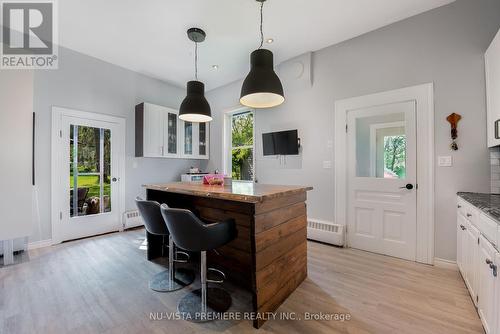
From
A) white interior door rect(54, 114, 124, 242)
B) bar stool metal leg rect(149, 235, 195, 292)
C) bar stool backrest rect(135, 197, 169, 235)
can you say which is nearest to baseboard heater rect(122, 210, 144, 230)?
white interior door rect(54, 114, 124, 242)

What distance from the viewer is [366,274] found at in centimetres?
244

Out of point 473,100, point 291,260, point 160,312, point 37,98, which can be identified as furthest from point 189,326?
point 37,98

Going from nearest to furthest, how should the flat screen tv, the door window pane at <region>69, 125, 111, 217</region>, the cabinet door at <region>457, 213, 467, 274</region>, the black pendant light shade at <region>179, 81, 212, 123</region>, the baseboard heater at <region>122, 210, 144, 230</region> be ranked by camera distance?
the cabinet door at <region>457, 213, 467, 274</region> < the black pendant light shade at <region>179, 81, 212, 123</region> < the door window pane at <region>69, 125, 111, 217</region> < the flat screen tv < the baseboard heater at <region>122, 210, 144, 230</region>

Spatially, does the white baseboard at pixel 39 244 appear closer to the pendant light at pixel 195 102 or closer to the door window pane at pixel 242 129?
the pendant light at pixel 195 102

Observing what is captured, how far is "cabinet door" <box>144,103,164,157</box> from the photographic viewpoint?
4.19 meters

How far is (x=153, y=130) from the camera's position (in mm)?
4289

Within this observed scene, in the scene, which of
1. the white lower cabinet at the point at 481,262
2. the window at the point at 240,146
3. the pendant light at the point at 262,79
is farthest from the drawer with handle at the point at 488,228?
the window at the point at 240,146

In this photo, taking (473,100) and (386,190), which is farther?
(386,190)

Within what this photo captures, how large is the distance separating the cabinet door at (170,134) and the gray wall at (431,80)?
2582 millimetres

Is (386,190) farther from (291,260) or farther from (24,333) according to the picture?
(24,333)

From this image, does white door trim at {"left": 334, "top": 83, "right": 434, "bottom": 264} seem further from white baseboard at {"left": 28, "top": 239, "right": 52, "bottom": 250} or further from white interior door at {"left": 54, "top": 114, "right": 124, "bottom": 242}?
white baseboard at {"left": 28, "top": 239, "right": 52, "bottom": 250}

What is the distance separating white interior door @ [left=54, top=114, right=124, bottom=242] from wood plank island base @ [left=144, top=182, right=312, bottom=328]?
1.96 metres

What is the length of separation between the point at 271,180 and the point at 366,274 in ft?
6.98

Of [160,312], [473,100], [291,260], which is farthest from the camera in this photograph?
[473,100]
